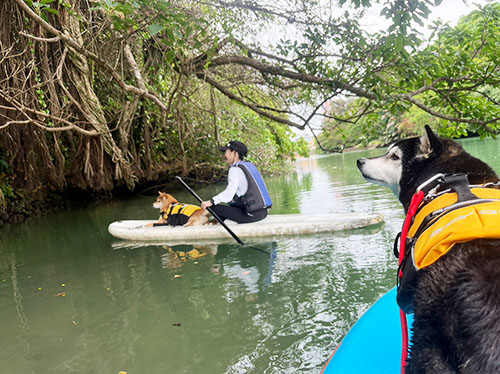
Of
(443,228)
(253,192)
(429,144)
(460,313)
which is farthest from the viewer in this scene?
(253,192)

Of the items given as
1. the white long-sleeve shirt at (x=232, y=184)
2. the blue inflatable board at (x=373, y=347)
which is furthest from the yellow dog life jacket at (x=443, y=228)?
the white long-sleeve shirt at (x=232, y=184)

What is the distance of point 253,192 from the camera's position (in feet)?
20.5

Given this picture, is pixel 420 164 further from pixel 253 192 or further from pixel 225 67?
pixel 225 67

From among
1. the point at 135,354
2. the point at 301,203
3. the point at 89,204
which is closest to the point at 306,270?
the point at 135,354

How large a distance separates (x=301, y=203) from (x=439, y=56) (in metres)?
4.91

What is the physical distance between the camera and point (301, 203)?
934 cm

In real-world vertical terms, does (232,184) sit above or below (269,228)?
above

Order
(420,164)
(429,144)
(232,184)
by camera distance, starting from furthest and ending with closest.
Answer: (232,184), (420,164), (429,144)

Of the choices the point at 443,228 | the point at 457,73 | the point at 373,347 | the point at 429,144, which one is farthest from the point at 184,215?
the point at 443,228

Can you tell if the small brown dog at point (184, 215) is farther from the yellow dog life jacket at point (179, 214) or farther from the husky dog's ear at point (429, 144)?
the husky dog's ear at point (429, 144)

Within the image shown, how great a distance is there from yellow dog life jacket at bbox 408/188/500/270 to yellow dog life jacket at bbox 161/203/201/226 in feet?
18.0

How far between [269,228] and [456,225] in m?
4.74

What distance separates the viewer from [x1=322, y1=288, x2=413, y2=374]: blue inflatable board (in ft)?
6.72

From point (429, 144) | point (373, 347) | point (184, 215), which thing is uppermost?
point (429, 144)
